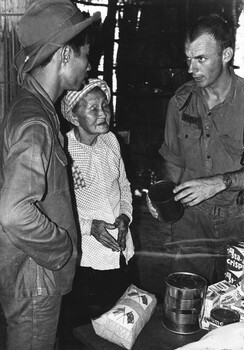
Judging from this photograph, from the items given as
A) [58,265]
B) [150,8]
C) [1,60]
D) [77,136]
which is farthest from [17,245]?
[150,8]

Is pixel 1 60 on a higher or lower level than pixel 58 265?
higher

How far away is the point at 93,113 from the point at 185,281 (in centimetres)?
96

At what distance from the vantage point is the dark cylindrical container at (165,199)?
1.77 metres

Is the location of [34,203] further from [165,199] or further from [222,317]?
[222,317]

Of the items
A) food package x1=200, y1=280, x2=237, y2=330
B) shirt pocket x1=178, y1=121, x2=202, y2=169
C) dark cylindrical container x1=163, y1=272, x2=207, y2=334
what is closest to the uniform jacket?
shirt pocket x1=178, y1=121, x2=202, y2=169

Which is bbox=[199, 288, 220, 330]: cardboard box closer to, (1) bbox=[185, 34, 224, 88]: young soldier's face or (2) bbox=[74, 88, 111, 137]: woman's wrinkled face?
(2) bbox=[74, 88, 111, 137]: woman's wrinkled face

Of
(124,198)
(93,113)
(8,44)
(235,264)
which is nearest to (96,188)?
(124,198)

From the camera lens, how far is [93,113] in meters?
2.14

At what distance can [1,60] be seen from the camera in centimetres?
284

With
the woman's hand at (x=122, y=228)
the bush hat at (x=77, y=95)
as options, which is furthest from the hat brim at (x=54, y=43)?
the woman's hand at (x=122, y=228)

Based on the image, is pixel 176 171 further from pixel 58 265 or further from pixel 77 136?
pixel 58 265

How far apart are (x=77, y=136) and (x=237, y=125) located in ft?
2.70

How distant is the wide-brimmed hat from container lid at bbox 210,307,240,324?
1.03 meters

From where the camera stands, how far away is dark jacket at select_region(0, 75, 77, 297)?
1335 millimetres
